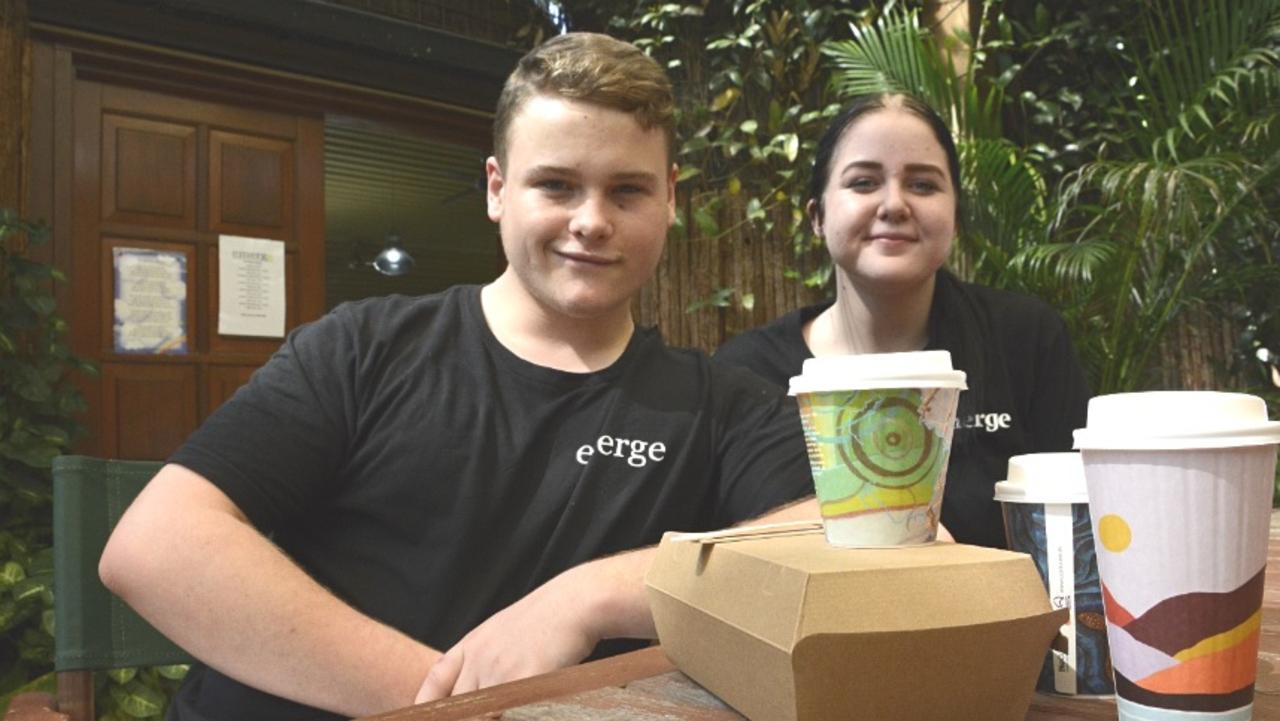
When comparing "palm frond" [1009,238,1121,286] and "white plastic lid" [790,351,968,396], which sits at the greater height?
"palm frond" [1009,238,1121,286]

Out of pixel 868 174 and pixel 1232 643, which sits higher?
pixel 868 174

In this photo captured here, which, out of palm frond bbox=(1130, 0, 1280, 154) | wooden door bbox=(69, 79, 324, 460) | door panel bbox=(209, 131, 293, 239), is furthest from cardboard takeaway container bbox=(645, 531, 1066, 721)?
door panel bbox=(209, 131, 293, 239)

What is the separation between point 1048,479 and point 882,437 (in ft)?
0.40

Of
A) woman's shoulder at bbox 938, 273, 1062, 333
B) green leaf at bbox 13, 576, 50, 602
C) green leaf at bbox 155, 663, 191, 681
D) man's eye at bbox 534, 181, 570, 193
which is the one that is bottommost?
green leaf at bbox 155, 663, 191, 681

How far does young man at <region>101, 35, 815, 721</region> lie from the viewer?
1267mm

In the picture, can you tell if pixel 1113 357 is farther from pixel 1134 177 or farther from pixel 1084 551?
pixel 1084 551

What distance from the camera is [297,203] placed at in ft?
15.6

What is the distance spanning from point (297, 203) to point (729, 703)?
4457 millimetres

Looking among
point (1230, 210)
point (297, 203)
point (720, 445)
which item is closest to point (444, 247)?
point (297, 203)

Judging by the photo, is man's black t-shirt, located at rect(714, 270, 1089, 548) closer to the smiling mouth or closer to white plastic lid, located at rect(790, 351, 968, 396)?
the smiling mouth

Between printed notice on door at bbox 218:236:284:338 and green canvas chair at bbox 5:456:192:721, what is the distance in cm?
320

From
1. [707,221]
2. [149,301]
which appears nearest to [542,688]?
[707,221]

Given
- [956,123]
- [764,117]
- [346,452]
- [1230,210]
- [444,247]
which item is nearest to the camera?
[346,452]

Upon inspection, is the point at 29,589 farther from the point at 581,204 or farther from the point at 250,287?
the point at 581,204
